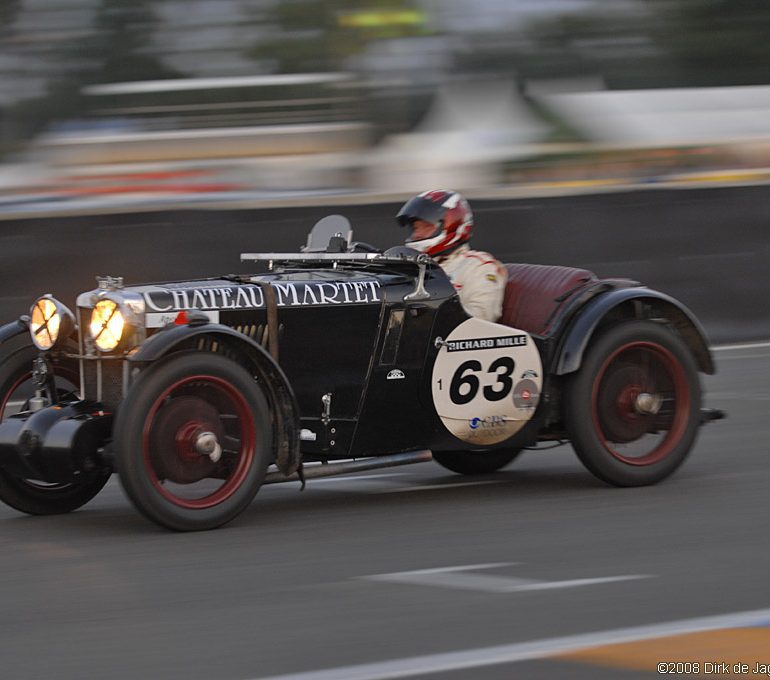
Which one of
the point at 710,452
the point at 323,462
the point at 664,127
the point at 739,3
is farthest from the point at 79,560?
the point at 739,3

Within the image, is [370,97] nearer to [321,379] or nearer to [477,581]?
[321,379]

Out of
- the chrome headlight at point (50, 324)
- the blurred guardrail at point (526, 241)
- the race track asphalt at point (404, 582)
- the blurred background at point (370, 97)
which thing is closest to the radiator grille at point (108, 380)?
the chrome headlight at point (50, 324)

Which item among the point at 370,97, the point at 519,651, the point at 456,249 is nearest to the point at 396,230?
the point at 370,97

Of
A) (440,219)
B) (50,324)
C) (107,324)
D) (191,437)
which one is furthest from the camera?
(440,219)

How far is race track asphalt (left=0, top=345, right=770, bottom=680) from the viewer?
4.24 m

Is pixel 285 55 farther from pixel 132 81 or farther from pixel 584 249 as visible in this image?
pixel 584 249

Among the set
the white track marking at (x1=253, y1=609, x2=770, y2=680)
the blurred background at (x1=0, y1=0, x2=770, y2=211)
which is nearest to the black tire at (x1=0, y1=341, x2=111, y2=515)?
the white track marking at (x1=253, y1=609, x2=770, y2=680)

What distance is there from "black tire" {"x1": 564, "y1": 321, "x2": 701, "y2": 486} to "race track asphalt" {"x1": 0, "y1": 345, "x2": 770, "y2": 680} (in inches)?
5.8

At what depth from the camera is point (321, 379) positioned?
646 cm

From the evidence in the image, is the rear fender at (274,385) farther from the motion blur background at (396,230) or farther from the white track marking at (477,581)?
the white track marking at (477,581)

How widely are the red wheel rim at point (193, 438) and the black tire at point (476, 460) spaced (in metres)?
1.73

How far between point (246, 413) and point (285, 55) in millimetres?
7391

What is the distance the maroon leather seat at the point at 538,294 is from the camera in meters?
7.10

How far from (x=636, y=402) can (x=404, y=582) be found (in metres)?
2.27
